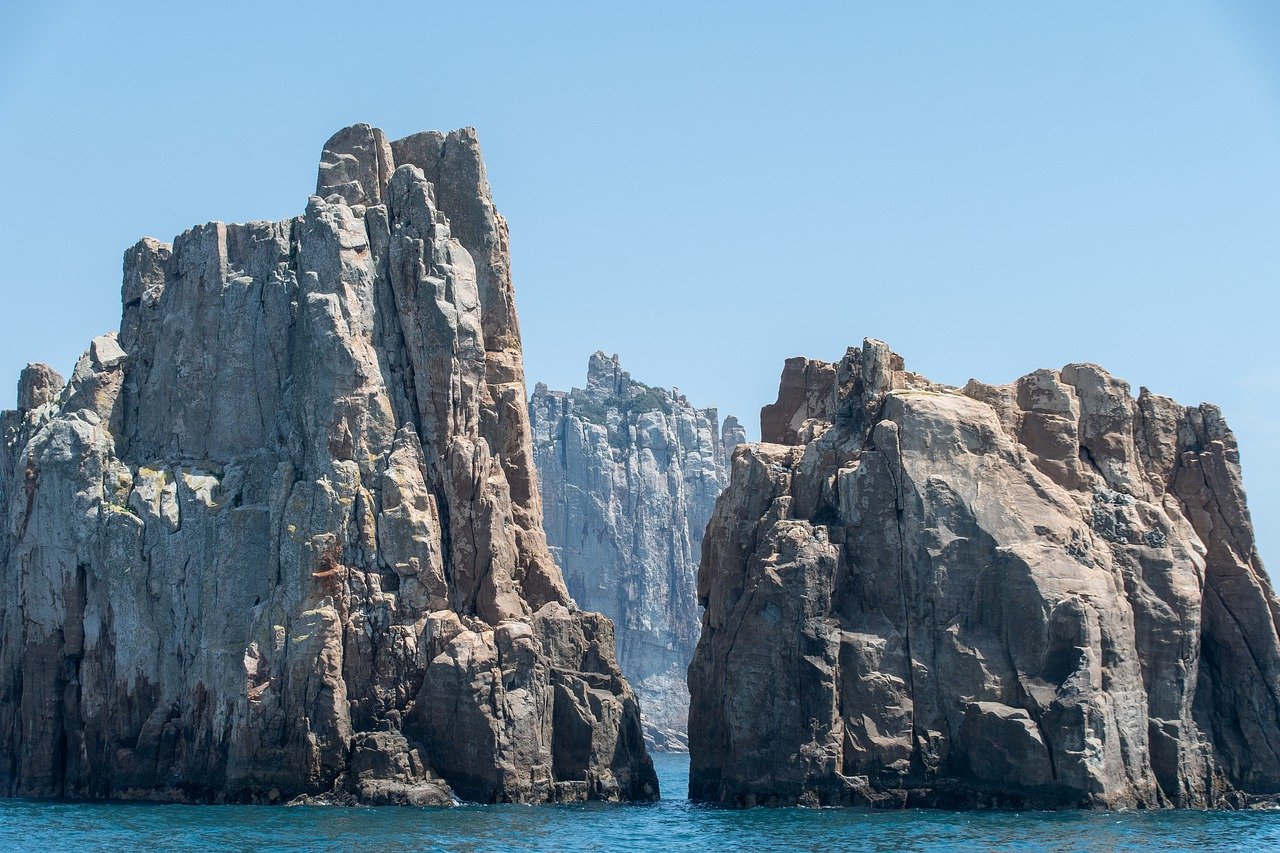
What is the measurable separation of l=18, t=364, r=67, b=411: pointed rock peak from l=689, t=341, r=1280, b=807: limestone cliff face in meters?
31.2

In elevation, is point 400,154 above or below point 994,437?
above

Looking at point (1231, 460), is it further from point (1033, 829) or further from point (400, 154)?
point (400, 154)

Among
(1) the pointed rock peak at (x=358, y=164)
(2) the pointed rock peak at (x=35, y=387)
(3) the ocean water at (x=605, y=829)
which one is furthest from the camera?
(2) the pointed rock peak at (x=35, y=387)

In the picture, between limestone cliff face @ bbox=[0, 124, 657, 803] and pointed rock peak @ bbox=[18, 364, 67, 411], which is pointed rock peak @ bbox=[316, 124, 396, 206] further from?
pointed rock peak @ bbox=[18, 364, 67, 411]

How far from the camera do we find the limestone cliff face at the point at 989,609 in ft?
225

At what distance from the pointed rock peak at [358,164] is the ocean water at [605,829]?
2639cm

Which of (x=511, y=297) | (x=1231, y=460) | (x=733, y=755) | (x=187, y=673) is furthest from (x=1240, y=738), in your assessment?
(x=187, y=673)

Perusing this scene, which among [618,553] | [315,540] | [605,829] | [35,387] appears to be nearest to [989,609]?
[605,829]

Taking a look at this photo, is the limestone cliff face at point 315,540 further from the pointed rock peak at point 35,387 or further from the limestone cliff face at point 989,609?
the limestone cliff face at point 989,609

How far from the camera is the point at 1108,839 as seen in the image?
59.2 metres

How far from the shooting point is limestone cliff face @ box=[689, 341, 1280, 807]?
68562 mm

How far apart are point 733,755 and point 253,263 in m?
28.5

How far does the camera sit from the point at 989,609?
232 feet

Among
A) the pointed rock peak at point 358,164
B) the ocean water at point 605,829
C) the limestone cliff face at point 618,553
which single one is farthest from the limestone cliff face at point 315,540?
the limestone cliff face at point 618,553
